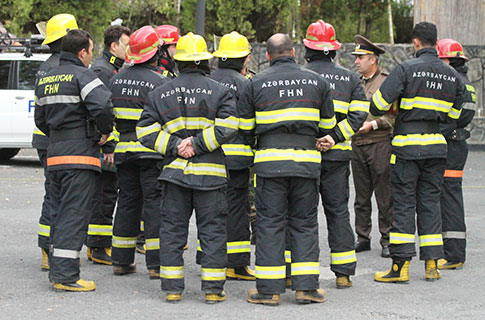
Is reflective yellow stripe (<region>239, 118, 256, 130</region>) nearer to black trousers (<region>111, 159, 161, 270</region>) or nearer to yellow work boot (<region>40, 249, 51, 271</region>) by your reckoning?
black trousers (<region>111, 159, 161, 270</region>)

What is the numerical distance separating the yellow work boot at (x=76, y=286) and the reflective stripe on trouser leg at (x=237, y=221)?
1247 millimetres

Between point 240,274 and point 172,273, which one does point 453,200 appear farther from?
point 172,273

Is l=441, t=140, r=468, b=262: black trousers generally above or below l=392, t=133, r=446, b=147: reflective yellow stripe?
below

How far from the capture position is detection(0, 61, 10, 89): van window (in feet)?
51.8

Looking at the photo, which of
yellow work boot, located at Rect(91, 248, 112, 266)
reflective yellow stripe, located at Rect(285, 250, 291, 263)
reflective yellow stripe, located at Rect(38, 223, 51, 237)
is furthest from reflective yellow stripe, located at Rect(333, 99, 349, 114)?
reflective yellow stripe, located at Rect(38, 223, 51, 237)

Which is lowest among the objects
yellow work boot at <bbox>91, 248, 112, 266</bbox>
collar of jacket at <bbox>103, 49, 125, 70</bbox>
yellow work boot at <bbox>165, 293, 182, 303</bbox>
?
yellow work boot at <bbox>91, 248, 112, 266</bbox>

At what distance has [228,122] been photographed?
6.75m

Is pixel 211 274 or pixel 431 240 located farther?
pixel 431 240

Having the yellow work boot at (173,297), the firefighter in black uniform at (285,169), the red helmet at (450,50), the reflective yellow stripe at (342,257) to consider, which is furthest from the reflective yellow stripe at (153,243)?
the red helmet at (450,50)

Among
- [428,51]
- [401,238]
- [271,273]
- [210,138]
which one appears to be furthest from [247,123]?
[428,51]

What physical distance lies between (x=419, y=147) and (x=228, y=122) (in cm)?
184

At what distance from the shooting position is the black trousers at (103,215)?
8289mm

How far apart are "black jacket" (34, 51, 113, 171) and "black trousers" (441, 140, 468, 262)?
10.9ft

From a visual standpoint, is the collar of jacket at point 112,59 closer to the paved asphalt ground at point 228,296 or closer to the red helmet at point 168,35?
the red helmet at point 168,35
